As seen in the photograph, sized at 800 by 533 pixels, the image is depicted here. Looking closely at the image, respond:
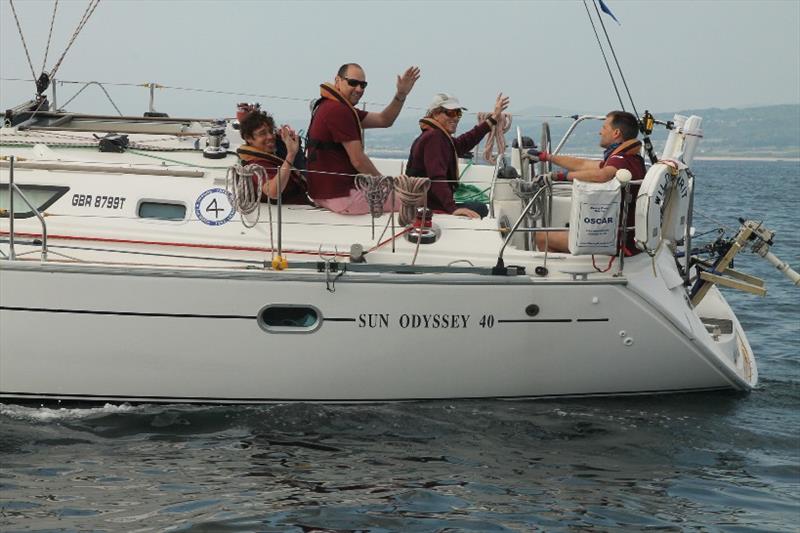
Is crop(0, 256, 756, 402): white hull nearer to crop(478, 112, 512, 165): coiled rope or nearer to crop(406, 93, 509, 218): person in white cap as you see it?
crop(406, 93, 509, 218): person in white cap

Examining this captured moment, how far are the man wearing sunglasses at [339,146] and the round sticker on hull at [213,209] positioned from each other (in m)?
0.68

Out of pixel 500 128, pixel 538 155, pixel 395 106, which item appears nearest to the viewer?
pixel 538 155

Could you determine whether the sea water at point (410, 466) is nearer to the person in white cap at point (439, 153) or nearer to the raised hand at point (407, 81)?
the person in white cap at point (439, 153)

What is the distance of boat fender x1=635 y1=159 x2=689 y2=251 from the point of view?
7.97 meters

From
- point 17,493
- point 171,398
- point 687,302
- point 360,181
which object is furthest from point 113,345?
point 687,302

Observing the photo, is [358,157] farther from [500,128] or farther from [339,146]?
[500,128]

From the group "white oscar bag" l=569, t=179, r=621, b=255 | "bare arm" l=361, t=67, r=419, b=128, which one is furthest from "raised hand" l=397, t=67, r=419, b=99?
"white oscar bag" l=569, t=179, r=621, b=255

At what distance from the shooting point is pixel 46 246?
25.5 ft

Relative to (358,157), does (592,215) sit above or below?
below

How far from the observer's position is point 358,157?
27.9 ft

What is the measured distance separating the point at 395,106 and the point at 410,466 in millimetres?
3348

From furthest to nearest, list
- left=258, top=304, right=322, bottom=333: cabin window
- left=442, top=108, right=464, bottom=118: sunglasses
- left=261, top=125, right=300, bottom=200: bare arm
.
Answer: left=442, top=108, right=464, bottom=118: sunglasses, left=261, top=125, right=300, bottom=200: bare arm, left=258, top=304, right=322, bottom=333: cabin window

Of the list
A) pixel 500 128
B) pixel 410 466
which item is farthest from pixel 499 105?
pixel 410 466

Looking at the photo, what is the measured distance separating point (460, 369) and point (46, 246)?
118 inches
